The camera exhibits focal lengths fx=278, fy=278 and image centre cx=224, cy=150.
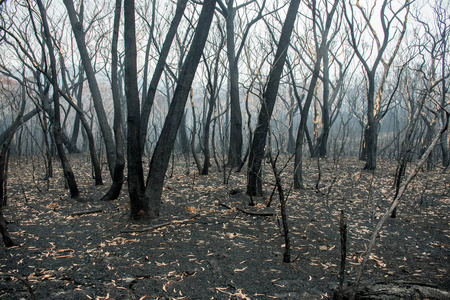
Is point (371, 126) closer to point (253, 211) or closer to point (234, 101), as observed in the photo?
point (234, 101)

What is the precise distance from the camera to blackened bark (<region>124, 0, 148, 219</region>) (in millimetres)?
3504

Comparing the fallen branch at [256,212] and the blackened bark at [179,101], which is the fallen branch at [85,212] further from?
the fallen branch at [256,212]

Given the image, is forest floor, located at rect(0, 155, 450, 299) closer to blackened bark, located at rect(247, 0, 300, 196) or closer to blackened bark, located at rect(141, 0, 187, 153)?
blackened bark, located at rect(247, 0, 300, 196)

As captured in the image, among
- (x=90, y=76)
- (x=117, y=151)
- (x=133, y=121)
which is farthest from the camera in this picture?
(x=90, y=76)

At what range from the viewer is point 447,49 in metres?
9.81

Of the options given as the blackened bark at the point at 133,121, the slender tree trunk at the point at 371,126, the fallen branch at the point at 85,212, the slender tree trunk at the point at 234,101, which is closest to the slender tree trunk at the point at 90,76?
the fallen branch at the point at 85,212

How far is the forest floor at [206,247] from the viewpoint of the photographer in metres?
2.39

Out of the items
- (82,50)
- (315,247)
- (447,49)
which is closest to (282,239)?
(315,247)

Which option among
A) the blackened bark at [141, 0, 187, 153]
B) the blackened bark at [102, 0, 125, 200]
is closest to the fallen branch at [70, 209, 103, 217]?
the blackened bark at [102, 0, 125, 200]

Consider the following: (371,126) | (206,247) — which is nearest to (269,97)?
(206,247)

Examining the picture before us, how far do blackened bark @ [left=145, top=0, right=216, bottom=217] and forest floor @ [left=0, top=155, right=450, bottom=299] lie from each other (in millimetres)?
614

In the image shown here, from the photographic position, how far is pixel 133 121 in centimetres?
353

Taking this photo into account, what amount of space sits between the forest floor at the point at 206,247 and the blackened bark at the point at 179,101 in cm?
61

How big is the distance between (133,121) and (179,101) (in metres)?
0.64
